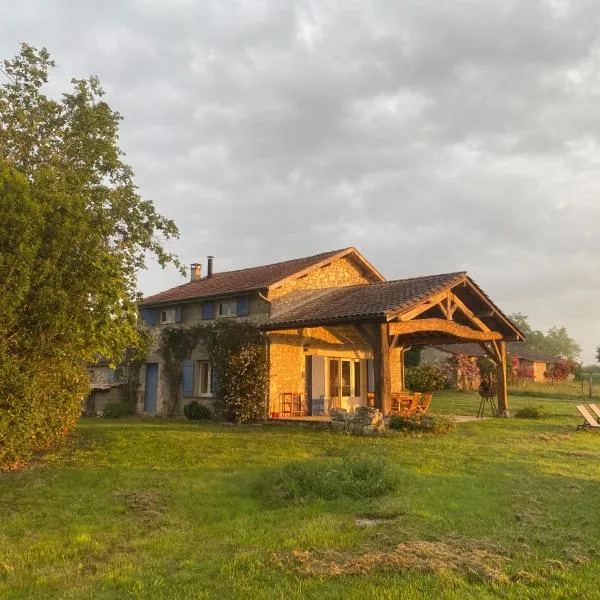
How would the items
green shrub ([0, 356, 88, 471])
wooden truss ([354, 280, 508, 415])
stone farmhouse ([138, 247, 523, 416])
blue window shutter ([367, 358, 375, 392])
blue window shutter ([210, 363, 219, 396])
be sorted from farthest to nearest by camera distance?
1. blue window shutter ([367, 358, 375, 392])
2. blue window shutter ([210, 363, 219, 396])
3. stone farmhouse ([138, 247, 523, 416])
4. wooden truss ([354, 280, 508, 415])
5. green shrub ([0, 356, 88, 471])

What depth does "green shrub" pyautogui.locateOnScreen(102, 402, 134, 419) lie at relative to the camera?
Answer: 21531mm

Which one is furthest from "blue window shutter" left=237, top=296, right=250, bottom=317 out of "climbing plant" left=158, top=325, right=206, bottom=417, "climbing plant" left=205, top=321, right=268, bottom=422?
"climbing plant" left=158, top=325, right=206, bottom=417

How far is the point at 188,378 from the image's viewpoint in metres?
20.2

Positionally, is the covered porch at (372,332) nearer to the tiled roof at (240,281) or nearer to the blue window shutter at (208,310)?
the tiled roof at (240,281)

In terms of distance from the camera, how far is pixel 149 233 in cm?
1429

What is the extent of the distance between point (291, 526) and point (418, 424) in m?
8.49

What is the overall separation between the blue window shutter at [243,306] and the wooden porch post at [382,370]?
19.2 ft

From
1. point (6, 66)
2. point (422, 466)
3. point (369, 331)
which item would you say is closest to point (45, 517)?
point (422, 466)

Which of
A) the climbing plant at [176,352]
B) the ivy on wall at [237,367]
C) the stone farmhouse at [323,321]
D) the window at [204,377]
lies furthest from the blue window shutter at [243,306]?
the window at [204,377]

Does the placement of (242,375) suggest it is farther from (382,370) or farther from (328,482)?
(328,482)

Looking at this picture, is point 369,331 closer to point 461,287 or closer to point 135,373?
point 461,287

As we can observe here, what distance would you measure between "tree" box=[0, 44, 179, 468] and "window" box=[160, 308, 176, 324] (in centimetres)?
778

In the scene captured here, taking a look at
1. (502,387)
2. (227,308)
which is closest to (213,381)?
(227,308)

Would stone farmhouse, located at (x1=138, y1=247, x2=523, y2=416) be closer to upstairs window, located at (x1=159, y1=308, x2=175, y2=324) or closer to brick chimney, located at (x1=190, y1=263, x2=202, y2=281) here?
upstairs window, located at (x1=159, y1=308, x2=175, y2=324)
